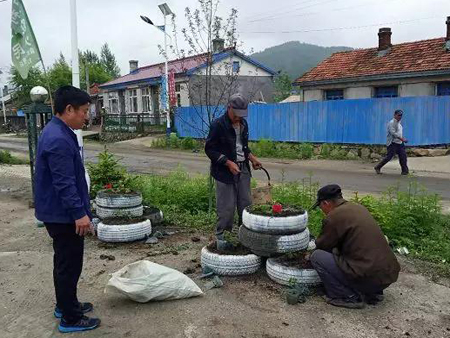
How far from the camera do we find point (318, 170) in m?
14.4

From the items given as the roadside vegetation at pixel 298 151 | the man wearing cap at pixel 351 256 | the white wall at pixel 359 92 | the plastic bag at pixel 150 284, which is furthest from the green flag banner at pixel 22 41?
the white wall at pixel 359 92

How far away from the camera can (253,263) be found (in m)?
4.55

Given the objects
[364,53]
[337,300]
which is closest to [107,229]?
[337,300]

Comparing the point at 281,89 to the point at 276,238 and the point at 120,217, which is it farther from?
the point at 276,238

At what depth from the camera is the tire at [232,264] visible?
450 cm

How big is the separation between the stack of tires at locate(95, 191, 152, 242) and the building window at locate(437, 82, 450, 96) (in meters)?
16.1

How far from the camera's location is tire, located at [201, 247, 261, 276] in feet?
14.8

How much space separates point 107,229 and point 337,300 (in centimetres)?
321

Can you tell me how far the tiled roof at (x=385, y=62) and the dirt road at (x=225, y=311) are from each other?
16044mm

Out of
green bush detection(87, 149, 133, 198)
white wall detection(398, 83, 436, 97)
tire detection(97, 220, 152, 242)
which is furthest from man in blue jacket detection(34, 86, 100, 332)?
white wall detection(398, 83, 436, 97)

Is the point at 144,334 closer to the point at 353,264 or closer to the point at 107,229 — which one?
the point at 353,264

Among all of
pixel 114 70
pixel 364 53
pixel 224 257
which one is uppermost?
pixel 114 70

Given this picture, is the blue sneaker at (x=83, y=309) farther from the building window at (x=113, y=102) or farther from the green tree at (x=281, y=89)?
the building window at (x=113, y=102)

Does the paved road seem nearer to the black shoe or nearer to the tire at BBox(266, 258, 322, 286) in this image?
the tire at BBox(266, 258, 322, 286)
